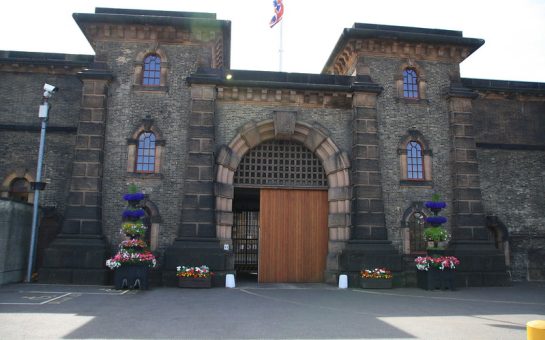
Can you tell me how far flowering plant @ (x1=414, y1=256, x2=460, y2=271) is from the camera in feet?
45.1

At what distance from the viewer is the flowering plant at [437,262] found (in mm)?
13750

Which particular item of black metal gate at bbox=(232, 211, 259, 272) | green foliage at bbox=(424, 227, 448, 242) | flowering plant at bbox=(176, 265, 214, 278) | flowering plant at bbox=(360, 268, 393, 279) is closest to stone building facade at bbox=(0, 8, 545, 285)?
flowering plant at bbox=(360, 268, 393, 279)

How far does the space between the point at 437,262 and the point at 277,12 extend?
13372mm

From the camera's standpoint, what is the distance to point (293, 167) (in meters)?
16.4

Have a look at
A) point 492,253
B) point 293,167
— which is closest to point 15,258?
point 293,167

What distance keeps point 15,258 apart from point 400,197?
1347 cm

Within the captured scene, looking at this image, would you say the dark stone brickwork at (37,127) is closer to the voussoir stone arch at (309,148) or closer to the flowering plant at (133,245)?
the flowering plant at (133,245)

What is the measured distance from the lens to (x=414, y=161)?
53.3 ft

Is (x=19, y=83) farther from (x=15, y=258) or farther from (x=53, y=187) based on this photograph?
(x=15, y=258)

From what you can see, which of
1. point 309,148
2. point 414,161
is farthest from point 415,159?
point 309,148

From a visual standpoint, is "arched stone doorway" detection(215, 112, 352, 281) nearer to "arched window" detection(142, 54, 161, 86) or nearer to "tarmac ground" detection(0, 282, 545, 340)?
"tarmac ground" detection(0, 282, 545, 340)

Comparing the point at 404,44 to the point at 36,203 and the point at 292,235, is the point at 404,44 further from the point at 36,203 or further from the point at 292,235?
the point at 36,203

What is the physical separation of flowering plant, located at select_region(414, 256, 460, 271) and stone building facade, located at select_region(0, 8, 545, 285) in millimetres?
825

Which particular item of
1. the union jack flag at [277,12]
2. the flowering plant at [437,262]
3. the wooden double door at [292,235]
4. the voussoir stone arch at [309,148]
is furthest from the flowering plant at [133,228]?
the union jack flag at [277,12]
